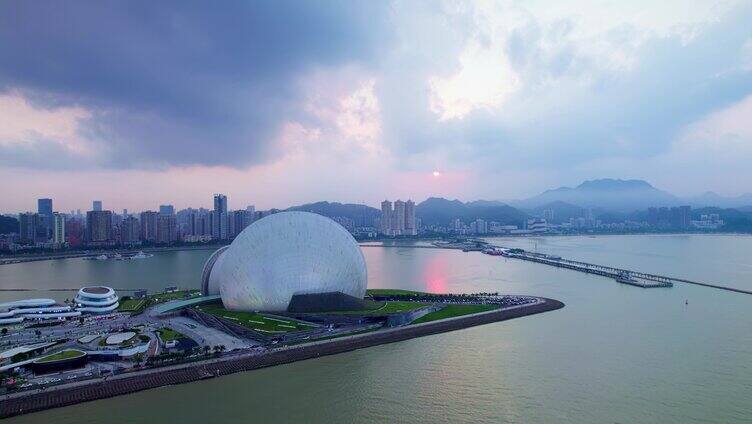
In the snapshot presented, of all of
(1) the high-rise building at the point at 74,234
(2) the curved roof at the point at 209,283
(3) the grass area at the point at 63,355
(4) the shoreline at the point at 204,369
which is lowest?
(4) the shoreline at the point at 204,369

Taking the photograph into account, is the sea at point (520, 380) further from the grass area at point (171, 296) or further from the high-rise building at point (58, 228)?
the high-rise building at point (58, 228)

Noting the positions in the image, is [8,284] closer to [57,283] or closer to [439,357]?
[57,283]

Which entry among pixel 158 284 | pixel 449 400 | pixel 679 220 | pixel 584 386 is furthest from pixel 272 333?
pixel 679 220

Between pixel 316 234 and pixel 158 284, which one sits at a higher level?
pixel 316 234

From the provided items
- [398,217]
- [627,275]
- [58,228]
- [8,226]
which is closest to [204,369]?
[627,275]

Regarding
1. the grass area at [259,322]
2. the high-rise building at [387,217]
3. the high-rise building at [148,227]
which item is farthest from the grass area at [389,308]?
the high-rise building at [387,217]

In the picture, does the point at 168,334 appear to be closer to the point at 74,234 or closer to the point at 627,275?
the point at 627,275
